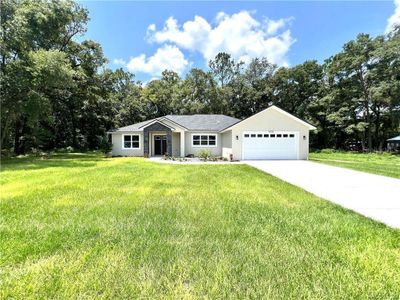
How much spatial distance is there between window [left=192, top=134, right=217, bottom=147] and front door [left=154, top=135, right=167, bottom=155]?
3.20m

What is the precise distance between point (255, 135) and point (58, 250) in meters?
17.9

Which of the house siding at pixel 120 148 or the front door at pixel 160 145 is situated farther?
the front door at pixel 160 145

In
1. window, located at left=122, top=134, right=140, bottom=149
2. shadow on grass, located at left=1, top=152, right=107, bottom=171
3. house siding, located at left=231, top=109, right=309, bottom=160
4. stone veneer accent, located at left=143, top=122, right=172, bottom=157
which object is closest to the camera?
shadow on grass, located at left=1, top=152, right=107, bottom=171

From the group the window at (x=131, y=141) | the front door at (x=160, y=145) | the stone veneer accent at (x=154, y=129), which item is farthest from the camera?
the front door at (x=160, y=145)

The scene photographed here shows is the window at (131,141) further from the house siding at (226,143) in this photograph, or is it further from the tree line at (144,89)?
the house siding at (226,143)

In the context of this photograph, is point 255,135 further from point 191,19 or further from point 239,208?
point 239,208

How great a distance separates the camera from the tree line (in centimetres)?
1795

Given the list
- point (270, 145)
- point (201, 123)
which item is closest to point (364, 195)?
point (270, 145)

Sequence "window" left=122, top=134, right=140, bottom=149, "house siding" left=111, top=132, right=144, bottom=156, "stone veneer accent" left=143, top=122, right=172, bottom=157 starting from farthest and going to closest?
"window" left=122, top=134, right=140, bottom=149 < "house siding" left=111, top=132, right=144, bottom=156 < "stone veneer accent" left=143, top=122, right=172, bottom=157

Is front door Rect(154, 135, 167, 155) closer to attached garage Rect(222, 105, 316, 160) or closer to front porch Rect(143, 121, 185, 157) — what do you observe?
front porch Rect(143, 121, 185, 157)

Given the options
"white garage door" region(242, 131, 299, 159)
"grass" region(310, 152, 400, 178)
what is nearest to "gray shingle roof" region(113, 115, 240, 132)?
"white garage door" region(242, 131, 299, 159)

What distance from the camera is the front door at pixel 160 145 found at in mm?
25156

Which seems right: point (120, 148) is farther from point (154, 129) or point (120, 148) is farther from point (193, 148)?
point (193, 148)

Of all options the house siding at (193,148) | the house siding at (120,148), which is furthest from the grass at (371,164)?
the house siding at (120,148)
